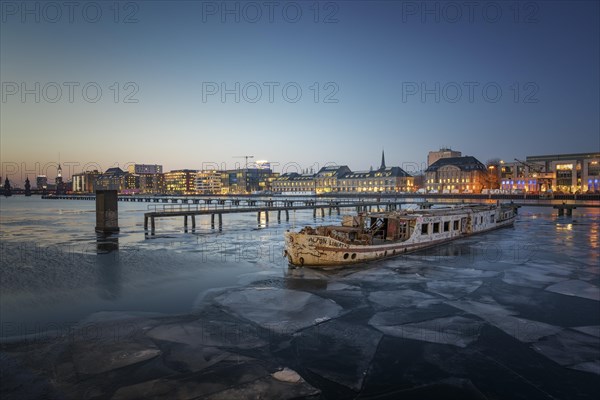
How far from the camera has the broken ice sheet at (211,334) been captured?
1442cm

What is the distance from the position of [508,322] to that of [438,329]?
3.38 metres

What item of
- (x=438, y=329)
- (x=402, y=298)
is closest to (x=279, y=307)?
(x=402, y=298)

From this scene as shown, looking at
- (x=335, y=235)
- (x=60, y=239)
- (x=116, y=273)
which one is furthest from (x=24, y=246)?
(x=335, y=235)

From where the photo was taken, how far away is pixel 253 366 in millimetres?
12500

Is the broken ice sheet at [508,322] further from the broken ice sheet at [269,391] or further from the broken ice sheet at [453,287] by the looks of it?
the broken ice sheet at [269,391]

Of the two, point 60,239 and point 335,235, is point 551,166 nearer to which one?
point 335,235

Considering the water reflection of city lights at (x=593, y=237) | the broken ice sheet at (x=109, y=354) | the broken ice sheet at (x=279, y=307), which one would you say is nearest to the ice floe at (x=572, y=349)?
the broken ice sheet at (x=279, y=307)

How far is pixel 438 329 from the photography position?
15727 millimetres

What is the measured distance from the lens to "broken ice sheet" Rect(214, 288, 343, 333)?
16688 millimetres

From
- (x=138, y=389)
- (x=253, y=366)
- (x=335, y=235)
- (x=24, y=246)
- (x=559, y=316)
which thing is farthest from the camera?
(x=24, y=246)

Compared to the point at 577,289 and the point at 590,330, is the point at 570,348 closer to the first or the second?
the point at 590,330

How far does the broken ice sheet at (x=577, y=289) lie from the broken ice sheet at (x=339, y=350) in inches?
509

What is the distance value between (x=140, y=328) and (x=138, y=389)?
18.5 ft

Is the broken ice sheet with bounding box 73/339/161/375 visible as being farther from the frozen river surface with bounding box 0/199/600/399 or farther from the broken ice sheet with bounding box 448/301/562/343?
the broken ice sheet with bounding box 448/301/562/343
